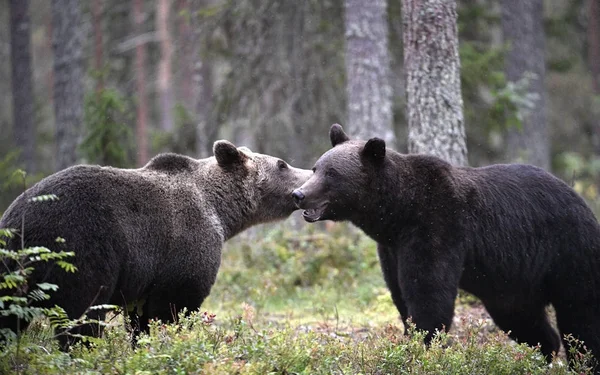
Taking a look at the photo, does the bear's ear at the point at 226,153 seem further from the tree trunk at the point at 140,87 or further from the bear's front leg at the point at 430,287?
the tree trunk at the point at 140,87

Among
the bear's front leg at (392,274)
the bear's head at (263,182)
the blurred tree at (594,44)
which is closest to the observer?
the bear's front leg at (392,274)

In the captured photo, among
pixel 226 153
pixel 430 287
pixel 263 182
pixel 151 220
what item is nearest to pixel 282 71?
pixel 263 182

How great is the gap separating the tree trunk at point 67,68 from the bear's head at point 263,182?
1052cm

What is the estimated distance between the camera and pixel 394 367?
5.80 metres

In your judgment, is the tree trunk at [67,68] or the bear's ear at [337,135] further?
the tree trunk at [67,68]

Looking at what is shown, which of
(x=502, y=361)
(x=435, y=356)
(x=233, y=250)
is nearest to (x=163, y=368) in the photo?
(x=435, y=356)

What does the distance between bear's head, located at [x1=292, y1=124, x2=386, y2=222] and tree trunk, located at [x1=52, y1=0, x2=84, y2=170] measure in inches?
465

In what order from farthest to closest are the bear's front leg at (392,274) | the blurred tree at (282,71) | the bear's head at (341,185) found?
the blurred tree at (282,71) < the bear's front leg at (392,274) < the bear's head at (341,185)

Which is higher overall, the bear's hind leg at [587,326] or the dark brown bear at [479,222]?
the dark brown bear at [479,222]

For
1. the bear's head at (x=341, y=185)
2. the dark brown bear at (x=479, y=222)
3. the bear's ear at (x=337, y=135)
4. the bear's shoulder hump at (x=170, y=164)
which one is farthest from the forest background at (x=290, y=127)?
the bear's ear at (x=337, y=135)

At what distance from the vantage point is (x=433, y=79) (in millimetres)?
9320

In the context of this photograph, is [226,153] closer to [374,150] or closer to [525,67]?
[374,150]

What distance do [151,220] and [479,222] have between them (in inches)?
121

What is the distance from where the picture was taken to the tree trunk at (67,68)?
17578 mm
